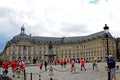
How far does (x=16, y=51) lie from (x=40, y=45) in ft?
54.3

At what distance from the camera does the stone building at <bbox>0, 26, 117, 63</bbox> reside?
5846 inches

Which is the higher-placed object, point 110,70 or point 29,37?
point 29,37

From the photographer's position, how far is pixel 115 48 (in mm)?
151000

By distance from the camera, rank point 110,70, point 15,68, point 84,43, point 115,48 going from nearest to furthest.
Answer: point 110,70 < point 15,68 < point 115,48 < point 84,43

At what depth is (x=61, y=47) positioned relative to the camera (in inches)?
6713

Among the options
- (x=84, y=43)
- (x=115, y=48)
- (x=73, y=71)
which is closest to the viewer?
(x=73, y=71)

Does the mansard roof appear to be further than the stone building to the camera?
Yes

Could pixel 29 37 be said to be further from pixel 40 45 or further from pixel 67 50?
pixel 67 50

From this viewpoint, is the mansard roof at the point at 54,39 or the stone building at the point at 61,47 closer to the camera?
the stone building at the point at 61,47

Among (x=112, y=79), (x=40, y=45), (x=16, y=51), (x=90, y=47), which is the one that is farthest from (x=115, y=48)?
(x=112, y=79)

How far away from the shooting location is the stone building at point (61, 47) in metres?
148

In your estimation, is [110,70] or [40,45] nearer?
[110,70]

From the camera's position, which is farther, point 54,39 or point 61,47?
point 61,47

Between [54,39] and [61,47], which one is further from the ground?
[54,39]
